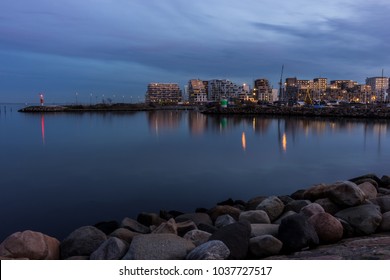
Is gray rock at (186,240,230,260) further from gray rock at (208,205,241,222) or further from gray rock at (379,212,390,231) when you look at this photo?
gray rock at (208,205,241,222)

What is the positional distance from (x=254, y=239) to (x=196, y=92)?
7174 inches

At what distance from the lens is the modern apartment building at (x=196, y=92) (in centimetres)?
18338

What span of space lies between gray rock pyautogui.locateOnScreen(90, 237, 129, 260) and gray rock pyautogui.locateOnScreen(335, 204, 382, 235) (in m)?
3.54

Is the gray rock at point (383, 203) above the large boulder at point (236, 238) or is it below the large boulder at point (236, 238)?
below

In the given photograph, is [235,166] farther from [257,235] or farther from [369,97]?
[369,97]

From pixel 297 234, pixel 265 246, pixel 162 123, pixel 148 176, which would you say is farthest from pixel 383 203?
pixel 162 123

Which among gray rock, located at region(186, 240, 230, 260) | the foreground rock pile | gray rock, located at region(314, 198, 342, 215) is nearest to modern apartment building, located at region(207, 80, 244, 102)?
gray rock, located at region(314, 198, 342, 215)

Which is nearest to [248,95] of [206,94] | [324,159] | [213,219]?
[206,94]

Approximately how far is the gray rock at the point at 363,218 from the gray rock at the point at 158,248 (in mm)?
2762

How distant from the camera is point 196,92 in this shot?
609ft

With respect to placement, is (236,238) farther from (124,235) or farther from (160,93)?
(160,93)

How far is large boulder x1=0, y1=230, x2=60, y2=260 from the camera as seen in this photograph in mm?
4855

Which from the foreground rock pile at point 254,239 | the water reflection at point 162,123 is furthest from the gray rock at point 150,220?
the water reflection at point 162,123

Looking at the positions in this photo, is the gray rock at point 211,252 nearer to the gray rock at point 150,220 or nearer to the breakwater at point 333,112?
the gray rock at point 150,220
